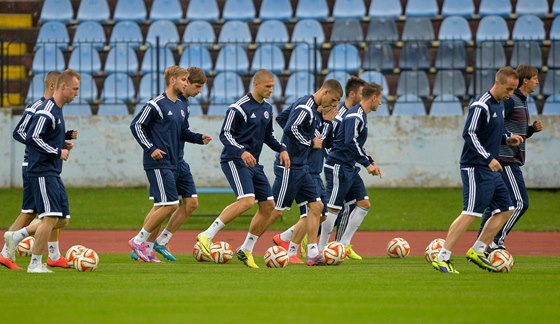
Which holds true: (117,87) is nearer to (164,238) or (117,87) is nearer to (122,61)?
(122,61)

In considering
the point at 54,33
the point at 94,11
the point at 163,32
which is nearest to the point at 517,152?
the point at 163,32

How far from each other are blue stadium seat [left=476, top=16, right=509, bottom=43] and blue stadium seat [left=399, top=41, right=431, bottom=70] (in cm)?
136

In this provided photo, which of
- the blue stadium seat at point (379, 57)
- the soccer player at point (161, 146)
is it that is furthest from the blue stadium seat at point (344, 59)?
the soccer player at point (161, 146)

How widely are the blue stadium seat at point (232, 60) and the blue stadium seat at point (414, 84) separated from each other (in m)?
3.61

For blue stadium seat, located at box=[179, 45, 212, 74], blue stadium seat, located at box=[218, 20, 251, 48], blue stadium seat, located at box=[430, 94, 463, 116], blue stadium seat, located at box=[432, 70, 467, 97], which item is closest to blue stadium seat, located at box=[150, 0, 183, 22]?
blue stadium seat, located at box=[218, 20, 251, 48]

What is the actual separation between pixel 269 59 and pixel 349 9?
2554 millimetres

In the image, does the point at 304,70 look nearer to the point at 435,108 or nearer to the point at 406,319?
the point at 435,108

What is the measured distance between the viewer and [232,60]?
28.0m

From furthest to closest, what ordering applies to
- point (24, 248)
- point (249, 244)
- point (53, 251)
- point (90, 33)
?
point (90, 33) → point (24, 248) → point (249, 244) → point (53, 251)

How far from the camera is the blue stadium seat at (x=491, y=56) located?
26719 mm

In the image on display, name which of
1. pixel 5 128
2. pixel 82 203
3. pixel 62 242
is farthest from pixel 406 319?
pixel 5 128

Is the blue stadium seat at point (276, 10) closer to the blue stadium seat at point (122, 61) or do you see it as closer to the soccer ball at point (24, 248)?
the blue stadium seat at point (122, 61)

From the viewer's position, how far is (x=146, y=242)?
1580 cm

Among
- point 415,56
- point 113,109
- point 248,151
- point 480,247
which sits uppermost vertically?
point 415,56
